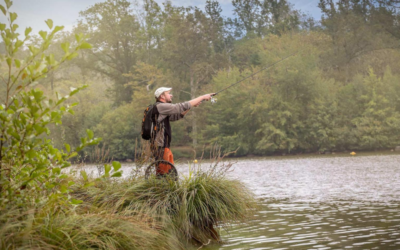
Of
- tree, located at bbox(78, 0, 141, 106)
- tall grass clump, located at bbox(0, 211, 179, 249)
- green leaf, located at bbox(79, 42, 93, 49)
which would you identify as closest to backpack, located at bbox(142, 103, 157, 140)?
tall grass clump, located at bbox(0, 211, 179, 249)

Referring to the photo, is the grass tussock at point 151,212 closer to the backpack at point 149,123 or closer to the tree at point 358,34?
the backpack at point 149,123

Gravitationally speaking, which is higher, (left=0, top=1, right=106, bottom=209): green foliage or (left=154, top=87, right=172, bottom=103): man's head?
(left=154, top=87, right=172, bottom=103): man's head

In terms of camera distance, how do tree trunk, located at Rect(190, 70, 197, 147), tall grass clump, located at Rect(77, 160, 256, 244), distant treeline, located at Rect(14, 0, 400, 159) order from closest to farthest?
tall grass clump, located at Rect(77, 160, 256, 244) → distant treeline, located at Rect(14, 0, 400, 159) → tree trunk, located at Rect(190, 70, 197, 147)

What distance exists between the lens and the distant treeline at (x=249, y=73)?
4500cm

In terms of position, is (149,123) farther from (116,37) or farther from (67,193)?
(116,37)

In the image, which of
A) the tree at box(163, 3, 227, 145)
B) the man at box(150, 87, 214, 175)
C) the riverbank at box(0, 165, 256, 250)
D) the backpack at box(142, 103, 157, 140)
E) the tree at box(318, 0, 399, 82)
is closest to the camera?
the riverbank at box(0, 165, 256, 250)

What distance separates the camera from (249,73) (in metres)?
47.1

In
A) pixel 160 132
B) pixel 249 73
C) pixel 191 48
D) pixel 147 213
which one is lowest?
pixel 147 213

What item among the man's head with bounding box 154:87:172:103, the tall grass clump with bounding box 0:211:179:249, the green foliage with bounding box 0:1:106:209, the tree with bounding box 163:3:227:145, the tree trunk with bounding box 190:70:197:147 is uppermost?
the tree with bounding box 163:3:227:145

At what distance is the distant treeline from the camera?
45000 mm

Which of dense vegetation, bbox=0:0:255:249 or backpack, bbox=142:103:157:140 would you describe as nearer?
dense vegetation, bbox=0:0:255:249

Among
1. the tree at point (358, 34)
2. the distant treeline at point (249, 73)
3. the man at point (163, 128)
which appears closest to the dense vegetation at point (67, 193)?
the man at point (163, 128)

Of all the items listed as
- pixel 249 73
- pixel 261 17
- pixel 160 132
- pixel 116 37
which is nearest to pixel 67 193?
pixel 160 132

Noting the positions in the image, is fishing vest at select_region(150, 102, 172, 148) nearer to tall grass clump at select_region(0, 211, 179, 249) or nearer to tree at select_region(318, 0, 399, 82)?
tall grass clump at select_region(0, 211, 179, 249)
